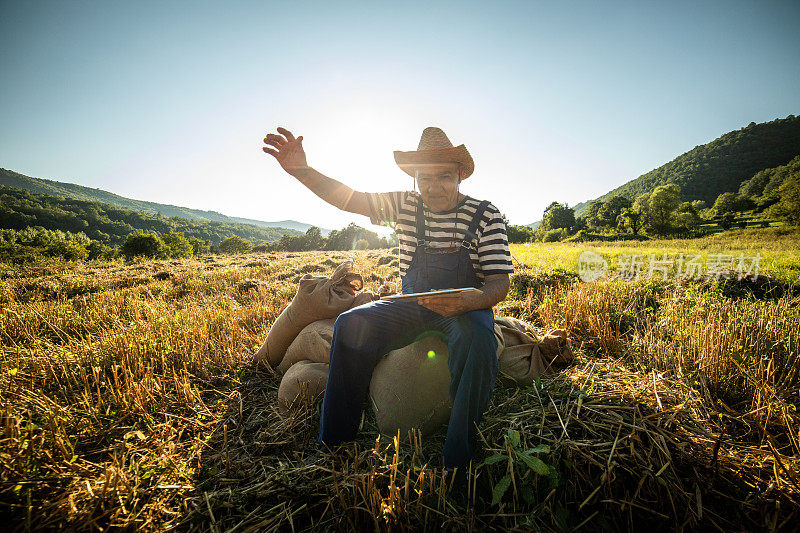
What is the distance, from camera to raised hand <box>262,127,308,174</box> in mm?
2775

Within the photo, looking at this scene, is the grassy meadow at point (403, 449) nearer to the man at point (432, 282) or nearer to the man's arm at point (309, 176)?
the man at point (432, 282)

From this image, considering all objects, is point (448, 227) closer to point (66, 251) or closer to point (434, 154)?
point (434, 154)

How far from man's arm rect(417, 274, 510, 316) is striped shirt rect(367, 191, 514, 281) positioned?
129 mm

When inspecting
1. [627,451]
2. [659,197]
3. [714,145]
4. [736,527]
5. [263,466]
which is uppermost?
[714,145]

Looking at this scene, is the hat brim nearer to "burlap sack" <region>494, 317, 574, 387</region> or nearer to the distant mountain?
"burlap sack" <region>494, 317, 574, 387</region>

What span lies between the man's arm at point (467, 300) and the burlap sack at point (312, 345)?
1.04 m

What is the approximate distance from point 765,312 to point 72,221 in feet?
372

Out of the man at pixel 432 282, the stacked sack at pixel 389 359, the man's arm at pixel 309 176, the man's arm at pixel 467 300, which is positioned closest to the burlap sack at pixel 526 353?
the stacked sack at pixel 389 359

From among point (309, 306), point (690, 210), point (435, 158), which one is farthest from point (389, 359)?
point (690, 210)

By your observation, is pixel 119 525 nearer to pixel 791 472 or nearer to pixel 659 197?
pixel 791 472

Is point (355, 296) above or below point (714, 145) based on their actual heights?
below

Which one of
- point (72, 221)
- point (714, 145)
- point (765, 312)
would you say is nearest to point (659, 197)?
point (714, 145)

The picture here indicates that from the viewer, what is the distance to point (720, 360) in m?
2.66

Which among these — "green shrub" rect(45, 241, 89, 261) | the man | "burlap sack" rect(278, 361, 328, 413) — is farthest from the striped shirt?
"green shrub" rect(45, 241, 89, 261)
